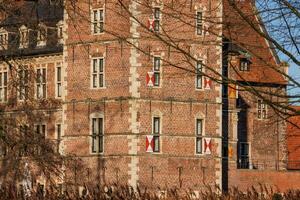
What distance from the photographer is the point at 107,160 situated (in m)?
41.0

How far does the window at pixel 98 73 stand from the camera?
41812 mm

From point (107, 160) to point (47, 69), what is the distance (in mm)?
6864

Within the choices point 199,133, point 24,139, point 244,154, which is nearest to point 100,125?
point 199,133

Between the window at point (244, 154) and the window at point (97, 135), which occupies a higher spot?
the window at point (97, 135)

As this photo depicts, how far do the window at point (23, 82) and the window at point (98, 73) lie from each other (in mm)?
21864

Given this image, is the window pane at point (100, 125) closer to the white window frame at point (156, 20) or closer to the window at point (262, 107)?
→ the window at point (262, 107)

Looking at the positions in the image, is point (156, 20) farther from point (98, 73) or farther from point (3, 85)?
point (3, 85)

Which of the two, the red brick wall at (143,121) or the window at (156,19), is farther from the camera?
the red brick wall at (143,121)

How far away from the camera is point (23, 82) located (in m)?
19.4

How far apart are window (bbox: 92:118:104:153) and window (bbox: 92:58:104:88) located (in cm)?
128

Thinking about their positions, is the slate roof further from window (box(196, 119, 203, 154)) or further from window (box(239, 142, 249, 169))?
window (box(239, 142, 249, 169))

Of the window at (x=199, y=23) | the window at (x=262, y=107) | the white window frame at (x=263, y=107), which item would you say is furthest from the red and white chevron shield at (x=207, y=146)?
the window at (x=199, y=23)

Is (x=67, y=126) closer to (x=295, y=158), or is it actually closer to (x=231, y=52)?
(x=295, y=158)

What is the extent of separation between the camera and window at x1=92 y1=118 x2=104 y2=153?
41.5m
